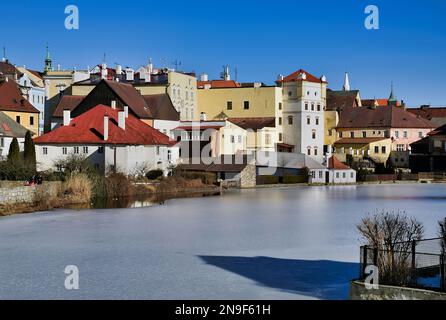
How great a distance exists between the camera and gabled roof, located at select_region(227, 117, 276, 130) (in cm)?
7756

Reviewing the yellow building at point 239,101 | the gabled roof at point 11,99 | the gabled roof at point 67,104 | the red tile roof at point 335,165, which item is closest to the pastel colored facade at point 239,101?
the yellow building at point 239,101

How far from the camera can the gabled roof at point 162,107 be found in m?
71.4

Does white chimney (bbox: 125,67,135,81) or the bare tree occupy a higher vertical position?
white chimney (bbox: 125,67,135,81)

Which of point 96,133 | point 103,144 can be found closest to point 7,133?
point 96,133

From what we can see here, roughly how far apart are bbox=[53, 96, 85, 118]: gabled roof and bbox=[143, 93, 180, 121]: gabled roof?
638 cm

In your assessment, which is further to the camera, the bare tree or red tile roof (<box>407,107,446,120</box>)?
red tile roof (<box>407,107,446,120</box>)

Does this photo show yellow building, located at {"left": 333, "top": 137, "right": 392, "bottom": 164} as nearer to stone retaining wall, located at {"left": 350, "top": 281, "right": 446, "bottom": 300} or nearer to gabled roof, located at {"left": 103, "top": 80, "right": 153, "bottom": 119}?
gabled roof, located at {"left": 103, "top": 80, "right": 153, "bottom": 119}

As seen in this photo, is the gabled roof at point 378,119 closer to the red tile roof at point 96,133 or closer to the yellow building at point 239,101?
the yellow building at point 239,101

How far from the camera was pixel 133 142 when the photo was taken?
56.2 meters

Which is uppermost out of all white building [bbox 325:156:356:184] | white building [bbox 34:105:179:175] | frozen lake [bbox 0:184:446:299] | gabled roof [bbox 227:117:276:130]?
gabled roof [bbox 227:117:276:130]

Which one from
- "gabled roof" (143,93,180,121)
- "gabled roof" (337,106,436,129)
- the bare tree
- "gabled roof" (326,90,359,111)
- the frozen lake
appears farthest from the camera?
"gabled roof" (326,90,359,111)

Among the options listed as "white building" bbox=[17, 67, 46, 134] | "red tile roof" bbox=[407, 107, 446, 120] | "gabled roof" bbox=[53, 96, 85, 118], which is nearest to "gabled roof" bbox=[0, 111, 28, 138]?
"gabled roof" bbox=[53, 96, 85, 118]

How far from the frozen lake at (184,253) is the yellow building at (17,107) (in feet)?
106

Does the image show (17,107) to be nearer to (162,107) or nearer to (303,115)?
(162,107)
